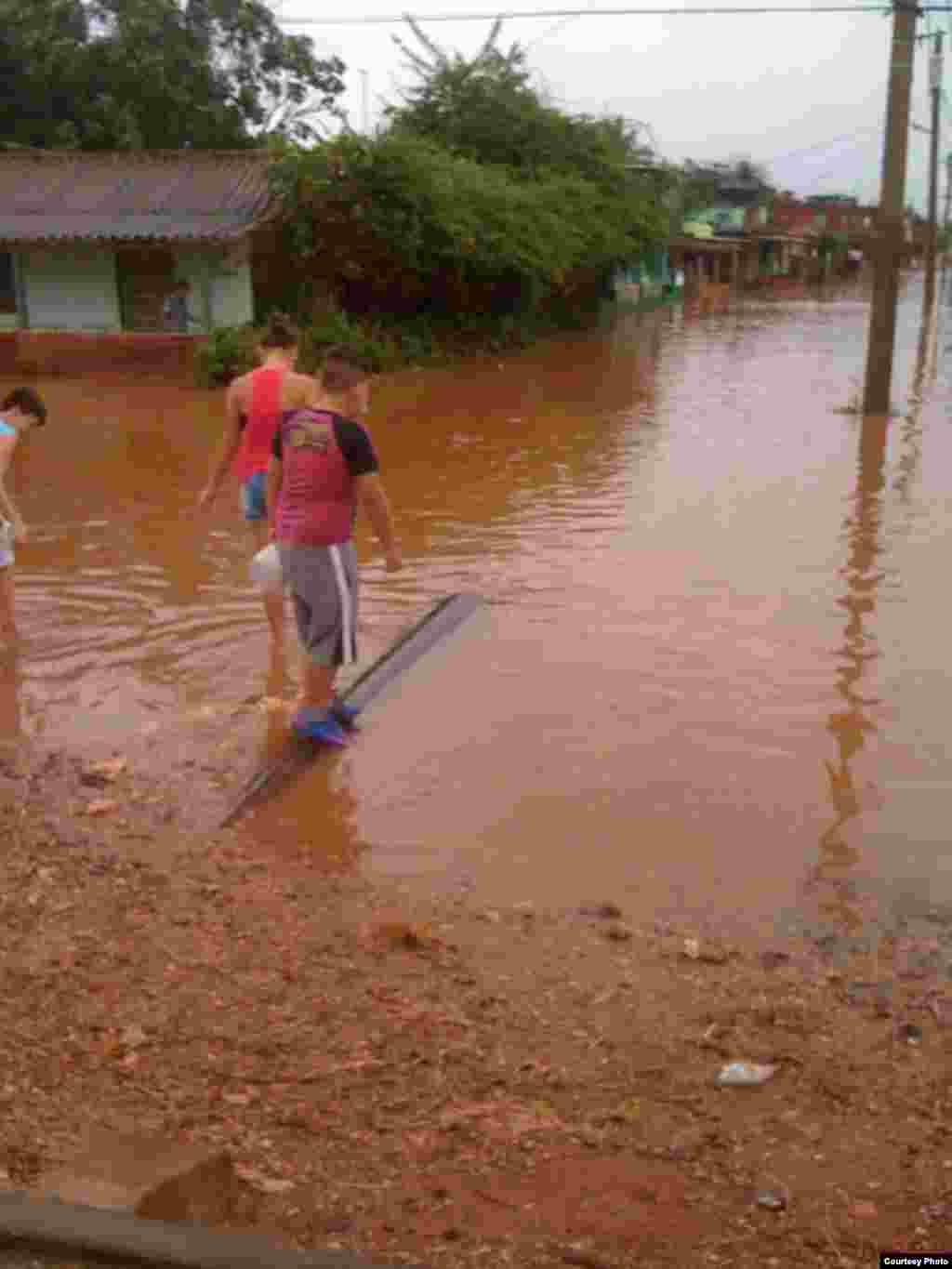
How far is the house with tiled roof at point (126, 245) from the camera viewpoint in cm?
2375

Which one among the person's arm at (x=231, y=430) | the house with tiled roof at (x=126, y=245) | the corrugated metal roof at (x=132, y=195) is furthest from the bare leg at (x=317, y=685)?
the house with tiled roof at (x=126, y=245)

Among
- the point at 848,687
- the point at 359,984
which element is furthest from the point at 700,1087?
the point at 848,687

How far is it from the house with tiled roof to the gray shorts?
18.7 m

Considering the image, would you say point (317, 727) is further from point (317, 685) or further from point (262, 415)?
point (262, 415)

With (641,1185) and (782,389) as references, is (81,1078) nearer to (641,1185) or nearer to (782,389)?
(641,1185)

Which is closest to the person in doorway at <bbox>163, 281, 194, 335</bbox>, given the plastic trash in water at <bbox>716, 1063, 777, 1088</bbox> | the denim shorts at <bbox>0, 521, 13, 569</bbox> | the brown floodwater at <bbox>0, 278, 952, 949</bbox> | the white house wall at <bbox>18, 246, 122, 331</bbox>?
A: the white house wall at <bbox>18, 246, 122, 331</bbox>

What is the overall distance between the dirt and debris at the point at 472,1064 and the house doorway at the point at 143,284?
70.7ft

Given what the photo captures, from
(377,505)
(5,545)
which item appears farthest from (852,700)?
(5,545)

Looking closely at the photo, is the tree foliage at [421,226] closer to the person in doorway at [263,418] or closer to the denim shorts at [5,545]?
the person in doorway at [263,418]

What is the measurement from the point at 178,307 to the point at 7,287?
345 centimetres

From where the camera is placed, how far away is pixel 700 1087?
11.3 feet

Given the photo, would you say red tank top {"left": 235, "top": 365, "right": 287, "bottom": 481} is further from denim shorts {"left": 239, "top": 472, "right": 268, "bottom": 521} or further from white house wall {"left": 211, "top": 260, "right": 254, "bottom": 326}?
white house wall {"left": 211, "top": 260, "right": 254, "bottom": 326}

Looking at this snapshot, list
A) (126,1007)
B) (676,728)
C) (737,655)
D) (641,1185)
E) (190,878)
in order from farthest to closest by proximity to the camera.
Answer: (737,655)
(676,728)
(190,878)
(126,1007)
(641,1185)

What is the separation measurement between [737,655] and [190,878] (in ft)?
12.3
